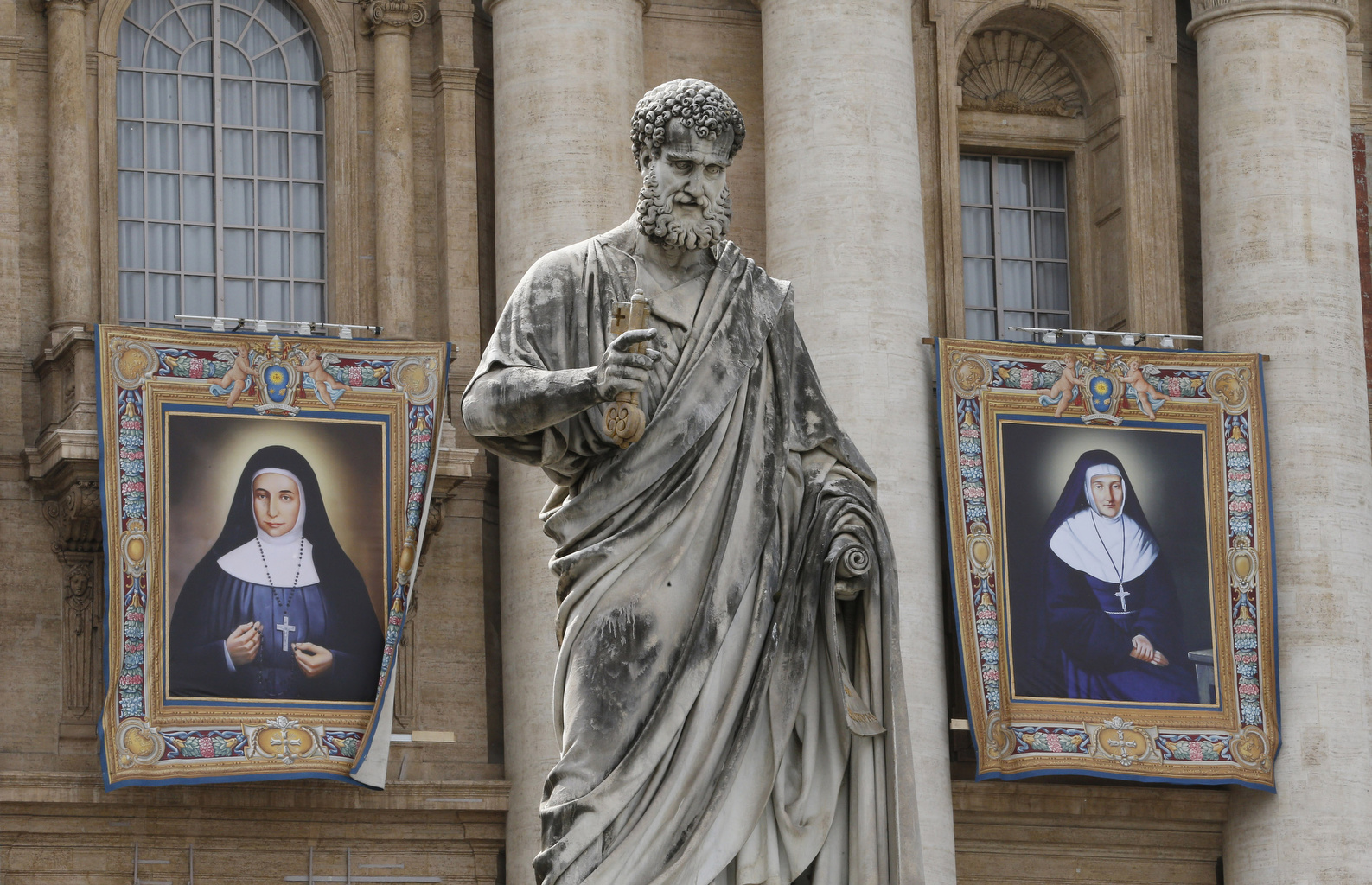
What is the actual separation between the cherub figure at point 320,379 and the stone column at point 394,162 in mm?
1198

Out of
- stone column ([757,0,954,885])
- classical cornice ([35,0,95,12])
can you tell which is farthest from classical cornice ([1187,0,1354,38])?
classical cornice ([35,0,95,12])

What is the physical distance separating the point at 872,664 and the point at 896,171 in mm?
14912

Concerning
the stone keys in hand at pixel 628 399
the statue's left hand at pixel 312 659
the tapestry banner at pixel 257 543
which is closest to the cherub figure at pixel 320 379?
the tapestry banner at pixel 257 543

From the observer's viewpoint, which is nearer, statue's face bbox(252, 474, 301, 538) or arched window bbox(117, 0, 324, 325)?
statue's face bbox(252, 474, 301, 538)

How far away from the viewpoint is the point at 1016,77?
2330 cm

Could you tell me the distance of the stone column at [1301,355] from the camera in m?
20.8

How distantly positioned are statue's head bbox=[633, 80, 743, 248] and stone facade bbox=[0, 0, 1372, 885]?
13.3 m

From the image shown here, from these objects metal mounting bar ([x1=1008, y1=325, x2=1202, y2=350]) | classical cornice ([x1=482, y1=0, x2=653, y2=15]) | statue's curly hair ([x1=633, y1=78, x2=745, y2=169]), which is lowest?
statue's curly hair ([x1=633, y1=78, x2=745, y2=169])

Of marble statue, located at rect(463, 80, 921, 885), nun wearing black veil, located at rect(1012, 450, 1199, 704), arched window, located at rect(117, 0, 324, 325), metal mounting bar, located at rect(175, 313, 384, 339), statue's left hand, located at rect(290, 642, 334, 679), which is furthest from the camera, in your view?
arched window, located at rect(117, 0, 324, 325)

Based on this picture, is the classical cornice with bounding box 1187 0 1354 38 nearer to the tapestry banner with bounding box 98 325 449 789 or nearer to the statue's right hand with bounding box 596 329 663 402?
the tapestry banner with bounding box 98 325 449 789

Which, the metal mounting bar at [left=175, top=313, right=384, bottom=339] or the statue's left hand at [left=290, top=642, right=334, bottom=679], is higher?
the metal mounting bar at [left=175, top=313, right=384, bottom=339]

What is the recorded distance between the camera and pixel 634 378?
582cm

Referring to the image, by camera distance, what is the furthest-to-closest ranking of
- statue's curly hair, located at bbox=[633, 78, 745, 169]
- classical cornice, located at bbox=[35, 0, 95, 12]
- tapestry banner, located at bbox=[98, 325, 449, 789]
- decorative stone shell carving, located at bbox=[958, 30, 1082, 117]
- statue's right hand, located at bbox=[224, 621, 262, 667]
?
decorative stone shell carving, located at bbox=[958, 30, 1082, 117] → classical cornice, located at bbox=[35, 0, 95, 12] → statue's right hand, located at bbox=[224, 621, 262, 667] → tapestry banner, located at bbox=[98, 325, 449, 789] → statue's curly hair, located at bbox=[633, 78, 745, 169]

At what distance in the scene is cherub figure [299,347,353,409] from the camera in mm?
19547
